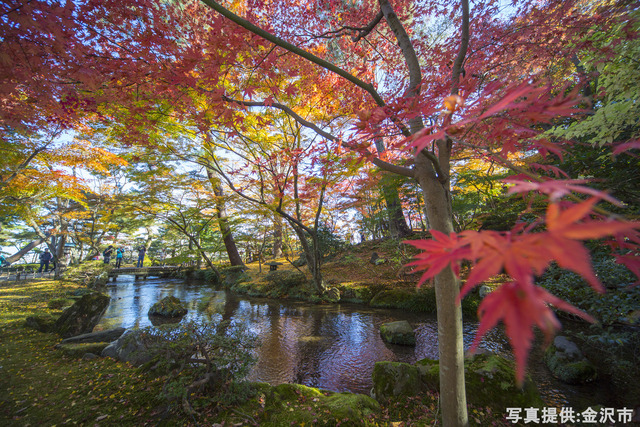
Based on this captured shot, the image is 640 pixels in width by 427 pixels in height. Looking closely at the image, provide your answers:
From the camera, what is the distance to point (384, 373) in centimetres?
313

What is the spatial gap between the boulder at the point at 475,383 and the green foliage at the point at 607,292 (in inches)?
65.9

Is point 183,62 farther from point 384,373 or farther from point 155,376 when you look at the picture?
point 384,373

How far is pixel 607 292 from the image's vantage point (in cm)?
382

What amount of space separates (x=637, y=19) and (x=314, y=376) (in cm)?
601

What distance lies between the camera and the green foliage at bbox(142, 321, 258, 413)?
262cm

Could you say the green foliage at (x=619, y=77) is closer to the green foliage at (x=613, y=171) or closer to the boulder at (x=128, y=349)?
the green foliage at (x=613, y=171)

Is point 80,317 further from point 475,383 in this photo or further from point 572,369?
point 572,369

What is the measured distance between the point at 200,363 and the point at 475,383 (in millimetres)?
3040

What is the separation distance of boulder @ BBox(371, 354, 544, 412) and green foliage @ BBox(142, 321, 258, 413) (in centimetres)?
161

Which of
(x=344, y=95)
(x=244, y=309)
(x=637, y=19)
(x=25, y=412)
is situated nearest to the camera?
(x=25, y=412)

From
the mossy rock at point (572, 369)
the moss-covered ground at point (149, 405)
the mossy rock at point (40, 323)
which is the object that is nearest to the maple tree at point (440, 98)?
the moss-covered ground at point (149, 405)

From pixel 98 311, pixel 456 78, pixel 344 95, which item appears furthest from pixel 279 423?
pixel 344 95

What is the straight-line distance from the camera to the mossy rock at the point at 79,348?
4.05 metres

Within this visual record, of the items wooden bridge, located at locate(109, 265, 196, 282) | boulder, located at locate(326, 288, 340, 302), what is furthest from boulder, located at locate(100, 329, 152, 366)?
wooden bridge, located at locate(109, 265, 196, 282)
